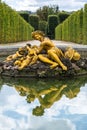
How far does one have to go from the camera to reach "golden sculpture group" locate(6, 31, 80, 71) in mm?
11867

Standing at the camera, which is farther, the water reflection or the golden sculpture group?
the golden sculpture group

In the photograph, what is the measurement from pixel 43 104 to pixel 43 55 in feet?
13.1

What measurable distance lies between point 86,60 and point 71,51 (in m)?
0.71

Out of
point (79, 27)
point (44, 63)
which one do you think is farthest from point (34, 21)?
point (44, 63)

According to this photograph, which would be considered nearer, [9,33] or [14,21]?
[9,33]

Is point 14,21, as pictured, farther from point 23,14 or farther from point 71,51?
point 23,14

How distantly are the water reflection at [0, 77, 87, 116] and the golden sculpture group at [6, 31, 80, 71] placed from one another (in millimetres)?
543

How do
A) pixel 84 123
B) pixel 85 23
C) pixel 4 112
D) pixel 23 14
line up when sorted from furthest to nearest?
pixel 23 14 → pixel 85 23 → pixel 4 112 → pixel 84 123

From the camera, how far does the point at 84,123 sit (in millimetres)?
6754

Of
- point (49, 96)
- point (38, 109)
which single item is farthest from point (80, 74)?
point (38, 109)

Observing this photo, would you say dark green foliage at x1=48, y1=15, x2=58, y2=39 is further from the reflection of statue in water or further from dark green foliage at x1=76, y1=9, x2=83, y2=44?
the reflection of statue in water

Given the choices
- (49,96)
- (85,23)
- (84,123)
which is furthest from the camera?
(85,23)

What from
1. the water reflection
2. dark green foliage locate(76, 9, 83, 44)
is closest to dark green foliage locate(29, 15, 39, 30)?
dark green foliage locate(76, 9, 83, 44)

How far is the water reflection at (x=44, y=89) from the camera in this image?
8.48m
